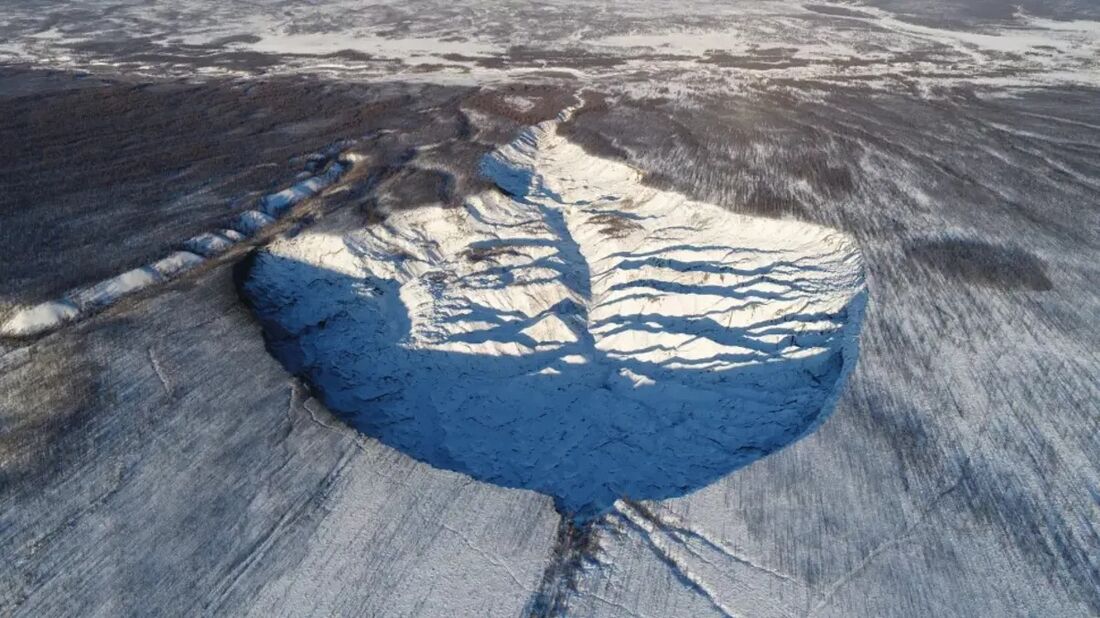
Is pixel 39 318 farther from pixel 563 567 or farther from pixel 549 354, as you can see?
pixel 563 567

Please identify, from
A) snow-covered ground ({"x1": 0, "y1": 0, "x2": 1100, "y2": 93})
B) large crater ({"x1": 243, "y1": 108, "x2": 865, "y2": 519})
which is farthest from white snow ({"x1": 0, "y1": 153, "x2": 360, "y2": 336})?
snow-covered ground ({"x1": 0, "y1": 0, "x2": 1100, "y2": 93})

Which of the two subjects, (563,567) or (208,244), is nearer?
(563,567)

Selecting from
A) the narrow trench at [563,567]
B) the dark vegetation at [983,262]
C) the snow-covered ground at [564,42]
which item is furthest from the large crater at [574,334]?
the snow-covered ground at [564,42]

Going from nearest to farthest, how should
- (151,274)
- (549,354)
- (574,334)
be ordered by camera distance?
(549,354), (151,274), (574,334)

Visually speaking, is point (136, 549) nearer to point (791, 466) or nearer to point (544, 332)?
point (544, 332)

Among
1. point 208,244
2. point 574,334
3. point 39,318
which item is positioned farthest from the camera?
point 208,244

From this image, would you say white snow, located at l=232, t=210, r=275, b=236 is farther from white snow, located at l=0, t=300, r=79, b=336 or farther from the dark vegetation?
the dark vegetation

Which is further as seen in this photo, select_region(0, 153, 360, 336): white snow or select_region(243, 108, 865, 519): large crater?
select_region(0, 153, 360, 336): white snow

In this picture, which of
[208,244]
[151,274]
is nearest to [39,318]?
[151,274]

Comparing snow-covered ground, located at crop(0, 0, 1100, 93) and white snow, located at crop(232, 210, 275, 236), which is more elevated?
snow-covered ground, located at crop(0, 0, 1100, 93)
